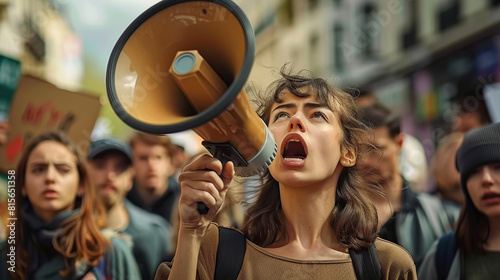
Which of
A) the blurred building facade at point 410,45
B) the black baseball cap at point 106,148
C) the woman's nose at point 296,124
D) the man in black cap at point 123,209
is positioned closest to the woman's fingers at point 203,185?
the woman's nose at point 296,124

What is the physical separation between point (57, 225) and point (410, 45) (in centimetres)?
761

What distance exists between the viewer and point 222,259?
1762mm

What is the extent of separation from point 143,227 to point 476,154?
2.17 metres

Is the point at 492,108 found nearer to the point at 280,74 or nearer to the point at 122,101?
the point at 280,74

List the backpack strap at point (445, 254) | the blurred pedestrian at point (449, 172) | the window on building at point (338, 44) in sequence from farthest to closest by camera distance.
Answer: the window on building at point (338, 44), the blurred pedestrian at point (449, 172), the backpack strap at point (445, 254)

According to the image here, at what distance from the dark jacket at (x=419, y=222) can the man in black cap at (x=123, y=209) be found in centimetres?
146

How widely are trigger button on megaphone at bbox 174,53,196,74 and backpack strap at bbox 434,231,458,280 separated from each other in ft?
5.08

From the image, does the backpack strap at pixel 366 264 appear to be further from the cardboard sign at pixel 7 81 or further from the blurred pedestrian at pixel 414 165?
the cardboard sign at pixel 7 81

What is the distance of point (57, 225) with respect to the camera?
295cm

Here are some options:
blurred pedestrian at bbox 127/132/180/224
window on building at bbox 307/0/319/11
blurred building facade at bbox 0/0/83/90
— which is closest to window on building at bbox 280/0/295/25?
window on building at bbox 307/0/319/11

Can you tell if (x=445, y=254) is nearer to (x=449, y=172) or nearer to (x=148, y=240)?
(x=449, y=172)

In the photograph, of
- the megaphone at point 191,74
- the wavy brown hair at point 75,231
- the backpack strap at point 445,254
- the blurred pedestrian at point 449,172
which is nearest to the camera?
the megaphone at point 191,74

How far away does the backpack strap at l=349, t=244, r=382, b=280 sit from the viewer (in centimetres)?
176

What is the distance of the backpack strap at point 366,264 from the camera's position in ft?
5.76
